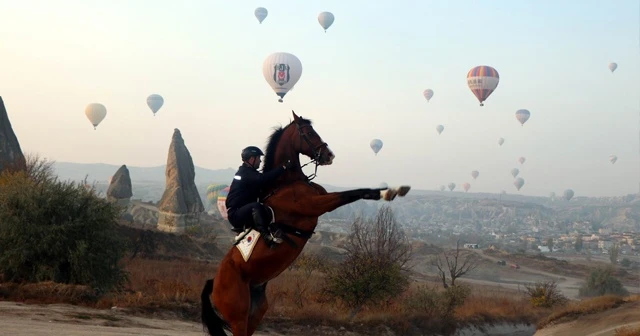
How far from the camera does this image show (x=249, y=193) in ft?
32.6

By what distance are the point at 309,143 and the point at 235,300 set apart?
2.48m

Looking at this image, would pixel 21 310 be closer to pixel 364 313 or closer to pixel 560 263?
pixel 364 313

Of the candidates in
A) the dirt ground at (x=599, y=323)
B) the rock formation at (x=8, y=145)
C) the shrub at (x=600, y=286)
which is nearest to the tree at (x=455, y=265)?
the shrub at (x=600, y=286)

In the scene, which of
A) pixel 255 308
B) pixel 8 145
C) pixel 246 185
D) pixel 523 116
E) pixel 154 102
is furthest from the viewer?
pixel 523 116

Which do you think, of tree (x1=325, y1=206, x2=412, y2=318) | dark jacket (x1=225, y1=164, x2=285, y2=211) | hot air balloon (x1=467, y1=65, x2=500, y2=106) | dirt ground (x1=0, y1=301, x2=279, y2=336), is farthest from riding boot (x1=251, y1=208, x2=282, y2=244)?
hot air balloon (x1=467, y1=65, x2=500, y2=106)

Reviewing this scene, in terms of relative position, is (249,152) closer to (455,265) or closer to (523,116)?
(455,265)

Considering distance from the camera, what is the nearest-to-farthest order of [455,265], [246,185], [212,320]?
[246,185] → [212,320] → [455,265]

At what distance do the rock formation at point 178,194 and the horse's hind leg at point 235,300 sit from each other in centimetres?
8040

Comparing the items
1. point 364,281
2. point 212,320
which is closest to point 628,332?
point 364,281

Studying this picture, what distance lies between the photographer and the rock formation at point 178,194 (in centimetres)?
9081

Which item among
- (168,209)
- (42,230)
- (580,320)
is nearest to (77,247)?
(42,230)

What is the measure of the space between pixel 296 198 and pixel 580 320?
28.3 m

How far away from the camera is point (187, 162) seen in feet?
318

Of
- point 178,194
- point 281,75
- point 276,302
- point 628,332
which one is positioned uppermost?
point 281,75
